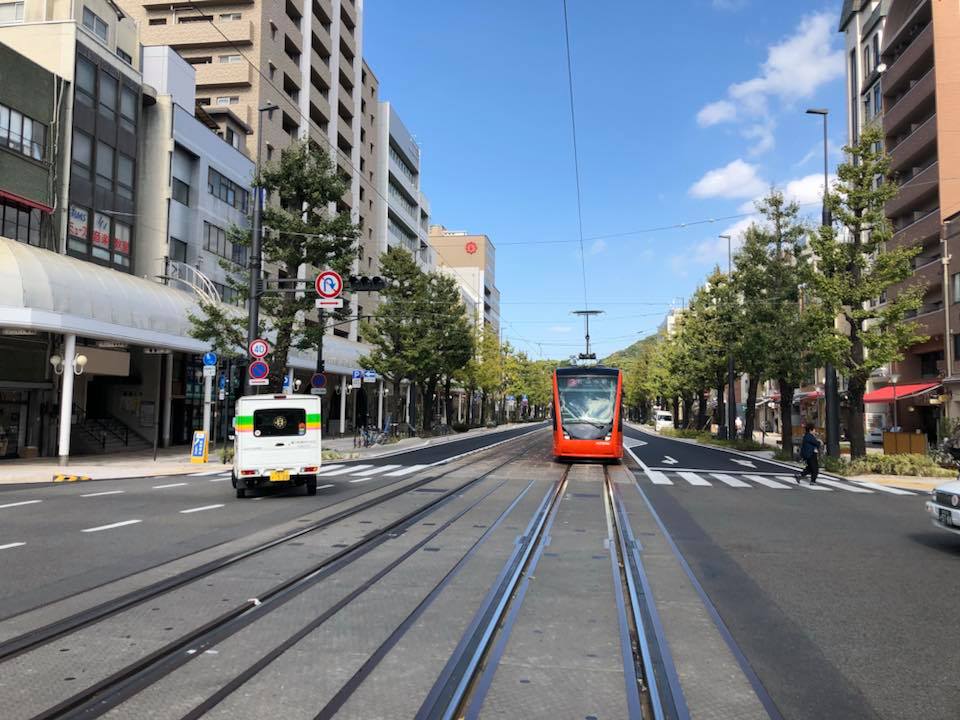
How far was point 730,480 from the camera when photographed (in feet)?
67.0

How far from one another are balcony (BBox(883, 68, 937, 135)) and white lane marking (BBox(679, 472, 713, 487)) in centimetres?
3047

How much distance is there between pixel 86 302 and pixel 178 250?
12.0 m

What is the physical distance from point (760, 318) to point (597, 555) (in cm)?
2583

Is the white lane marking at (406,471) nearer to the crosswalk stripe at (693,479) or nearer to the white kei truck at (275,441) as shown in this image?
the white kei truck at (275,441)

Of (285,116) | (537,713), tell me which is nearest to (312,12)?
(285,116)

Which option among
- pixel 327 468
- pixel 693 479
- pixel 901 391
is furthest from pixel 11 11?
pixel 901 391

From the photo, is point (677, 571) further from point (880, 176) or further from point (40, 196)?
point (40, 196)

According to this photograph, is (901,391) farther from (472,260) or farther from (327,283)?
(472,260)

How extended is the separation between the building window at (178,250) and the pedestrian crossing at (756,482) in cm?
2457

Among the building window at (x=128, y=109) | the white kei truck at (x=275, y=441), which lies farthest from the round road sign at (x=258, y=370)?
the building window at (x=128, y=109)

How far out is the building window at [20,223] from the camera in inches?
979

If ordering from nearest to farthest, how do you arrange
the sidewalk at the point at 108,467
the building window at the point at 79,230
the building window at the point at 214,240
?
the sidewalk at the point at 108,467 < the building window at the point at 79,230 < the building window at the point at 214,240

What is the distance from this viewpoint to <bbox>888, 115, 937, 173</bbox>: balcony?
3884 cm

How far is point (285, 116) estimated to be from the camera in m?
47.9
